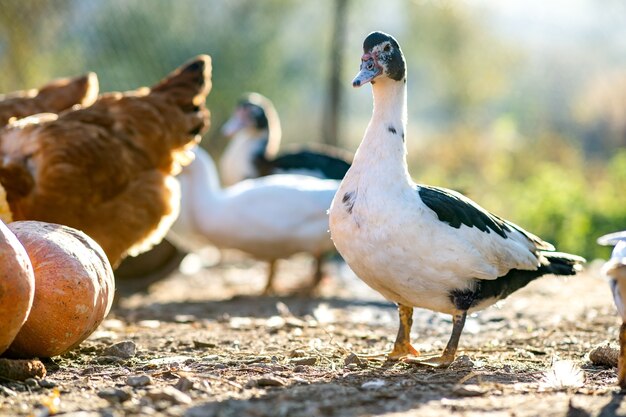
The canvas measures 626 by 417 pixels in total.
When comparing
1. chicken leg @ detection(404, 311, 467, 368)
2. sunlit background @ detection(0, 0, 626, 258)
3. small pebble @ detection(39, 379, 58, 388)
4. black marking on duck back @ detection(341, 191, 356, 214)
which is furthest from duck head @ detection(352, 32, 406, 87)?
sunlit background @ detection(0, 0, 626, 258)

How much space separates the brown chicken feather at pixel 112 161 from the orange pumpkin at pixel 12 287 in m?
2.18

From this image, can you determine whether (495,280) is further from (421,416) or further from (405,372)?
(421,416)

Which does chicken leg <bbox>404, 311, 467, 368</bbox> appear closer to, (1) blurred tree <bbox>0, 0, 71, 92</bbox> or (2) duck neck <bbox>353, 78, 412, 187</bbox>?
(2) duck neck <bbox>353, 78, 412, 187</bbox>

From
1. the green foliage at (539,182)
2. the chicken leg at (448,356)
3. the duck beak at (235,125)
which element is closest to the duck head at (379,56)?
the chicken leg at (448,356)

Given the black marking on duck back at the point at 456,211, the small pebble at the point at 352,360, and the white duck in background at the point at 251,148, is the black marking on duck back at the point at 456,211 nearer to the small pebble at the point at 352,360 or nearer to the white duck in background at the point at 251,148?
the small pebble at the point at 352,360

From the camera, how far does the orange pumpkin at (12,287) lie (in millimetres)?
3477

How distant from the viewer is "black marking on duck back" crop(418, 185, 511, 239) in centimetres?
404

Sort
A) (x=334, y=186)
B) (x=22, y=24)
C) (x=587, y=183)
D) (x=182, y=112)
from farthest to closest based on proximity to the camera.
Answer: (x=587, y=183), (x=22, y=24), (x=334, y=186), (x=182, y=112)

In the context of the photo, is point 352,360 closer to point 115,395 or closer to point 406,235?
point 406,235

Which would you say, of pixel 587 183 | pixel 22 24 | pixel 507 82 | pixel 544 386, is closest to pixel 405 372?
pixel 544 386

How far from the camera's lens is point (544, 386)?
356 centimetres

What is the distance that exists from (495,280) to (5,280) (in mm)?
2272

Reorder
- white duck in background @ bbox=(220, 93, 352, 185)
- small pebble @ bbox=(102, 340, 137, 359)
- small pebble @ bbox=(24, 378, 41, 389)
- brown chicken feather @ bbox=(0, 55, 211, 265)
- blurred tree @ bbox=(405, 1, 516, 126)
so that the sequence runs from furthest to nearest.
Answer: blurred tree @ bbox=(405, 1, 516, 126) → white duck in background @ bbox=(220, 93, 352, 185) → brown chicken feather @ bbox=(0, 55, 211, 265) → small pebble @ bbox=(102, 340, 137, 359) → small pebble @ bbox=(24, 378, 41, 389)

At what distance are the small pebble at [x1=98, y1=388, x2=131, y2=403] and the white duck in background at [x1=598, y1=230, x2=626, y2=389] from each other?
1846mm
